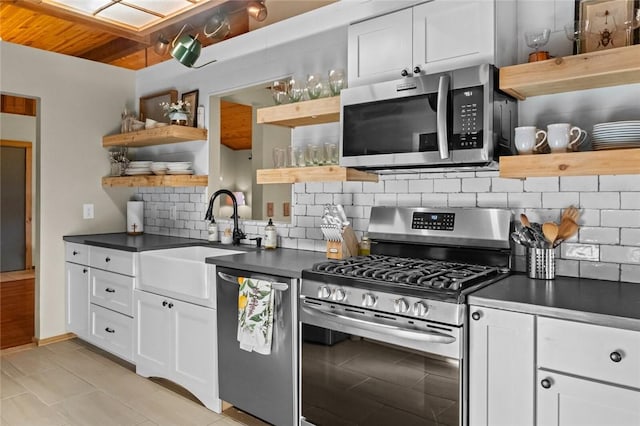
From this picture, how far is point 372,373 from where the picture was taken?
2.00 meters

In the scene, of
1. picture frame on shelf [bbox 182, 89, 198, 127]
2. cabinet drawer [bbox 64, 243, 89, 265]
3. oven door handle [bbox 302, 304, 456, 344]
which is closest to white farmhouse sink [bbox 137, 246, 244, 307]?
oven door handle [bbox 302, 304, 456, 344]

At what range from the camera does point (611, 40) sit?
192 cm

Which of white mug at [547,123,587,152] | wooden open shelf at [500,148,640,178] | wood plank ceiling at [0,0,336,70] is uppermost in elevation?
wood plank ceiling at [0,0,336,70]

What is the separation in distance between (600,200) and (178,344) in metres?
2.47

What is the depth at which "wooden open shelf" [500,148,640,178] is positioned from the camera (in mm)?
1724

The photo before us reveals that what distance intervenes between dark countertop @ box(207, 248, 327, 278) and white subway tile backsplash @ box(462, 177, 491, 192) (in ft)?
2.92

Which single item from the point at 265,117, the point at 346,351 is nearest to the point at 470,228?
the point at 346,351

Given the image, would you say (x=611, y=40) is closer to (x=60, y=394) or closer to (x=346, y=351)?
(x=346, y=351)

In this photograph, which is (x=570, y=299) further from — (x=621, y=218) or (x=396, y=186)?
(x=396, y=186)

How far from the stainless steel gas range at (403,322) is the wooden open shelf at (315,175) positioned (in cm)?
35

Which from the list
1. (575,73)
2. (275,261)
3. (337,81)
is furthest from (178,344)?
(575,73)

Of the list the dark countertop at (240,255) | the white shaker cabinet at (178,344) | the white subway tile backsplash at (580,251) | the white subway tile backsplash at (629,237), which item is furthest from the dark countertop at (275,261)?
the white subway tile backsplash at (629,237)

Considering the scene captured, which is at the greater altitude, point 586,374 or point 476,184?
point 476,184

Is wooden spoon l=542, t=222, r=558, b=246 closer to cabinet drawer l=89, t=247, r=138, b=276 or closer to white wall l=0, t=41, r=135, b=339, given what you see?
cabinet drawer l=89, t=247, r=138, b=276
